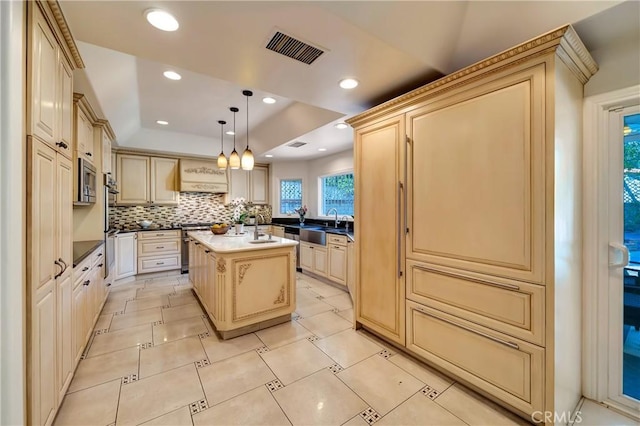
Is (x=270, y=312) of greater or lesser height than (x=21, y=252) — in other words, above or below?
below

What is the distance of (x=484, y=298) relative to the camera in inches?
66.7

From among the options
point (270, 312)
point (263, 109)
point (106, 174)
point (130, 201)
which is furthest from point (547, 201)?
point (130, 201)

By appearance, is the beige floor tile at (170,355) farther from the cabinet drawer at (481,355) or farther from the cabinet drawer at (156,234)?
the cabinet drawer at (156,234)

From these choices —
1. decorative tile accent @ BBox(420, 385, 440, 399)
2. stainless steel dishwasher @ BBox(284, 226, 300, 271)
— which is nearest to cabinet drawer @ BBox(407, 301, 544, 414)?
decorative tile accent @ BBox(420, 385, 440, 399)

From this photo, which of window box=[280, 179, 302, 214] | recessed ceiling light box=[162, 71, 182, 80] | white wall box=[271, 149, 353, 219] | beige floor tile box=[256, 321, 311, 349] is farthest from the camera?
window box=[280, 179, 302, 214]

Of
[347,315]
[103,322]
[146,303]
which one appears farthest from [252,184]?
[347,315]

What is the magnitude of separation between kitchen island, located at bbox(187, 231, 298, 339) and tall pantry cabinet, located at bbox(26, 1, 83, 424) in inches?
42.0

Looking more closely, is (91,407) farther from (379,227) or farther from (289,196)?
(289,196)

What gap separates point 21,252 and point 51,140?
0.70m

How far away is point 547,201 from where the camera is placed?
1.42 metres

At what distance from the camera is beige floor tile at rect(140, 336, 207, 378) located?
6.82ft

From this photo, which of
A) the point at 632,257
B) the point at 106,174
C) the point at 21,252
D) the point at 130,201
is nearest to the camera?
the point at 21,252

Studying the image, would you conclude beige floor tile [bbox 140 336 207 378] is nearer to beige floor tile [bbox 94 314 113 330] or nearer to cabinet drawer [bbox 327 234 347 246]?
beige floor tile [bbox 94 314 113 330]

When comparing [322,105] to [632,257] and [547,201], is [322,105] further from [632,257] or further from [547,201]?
[632,257]
